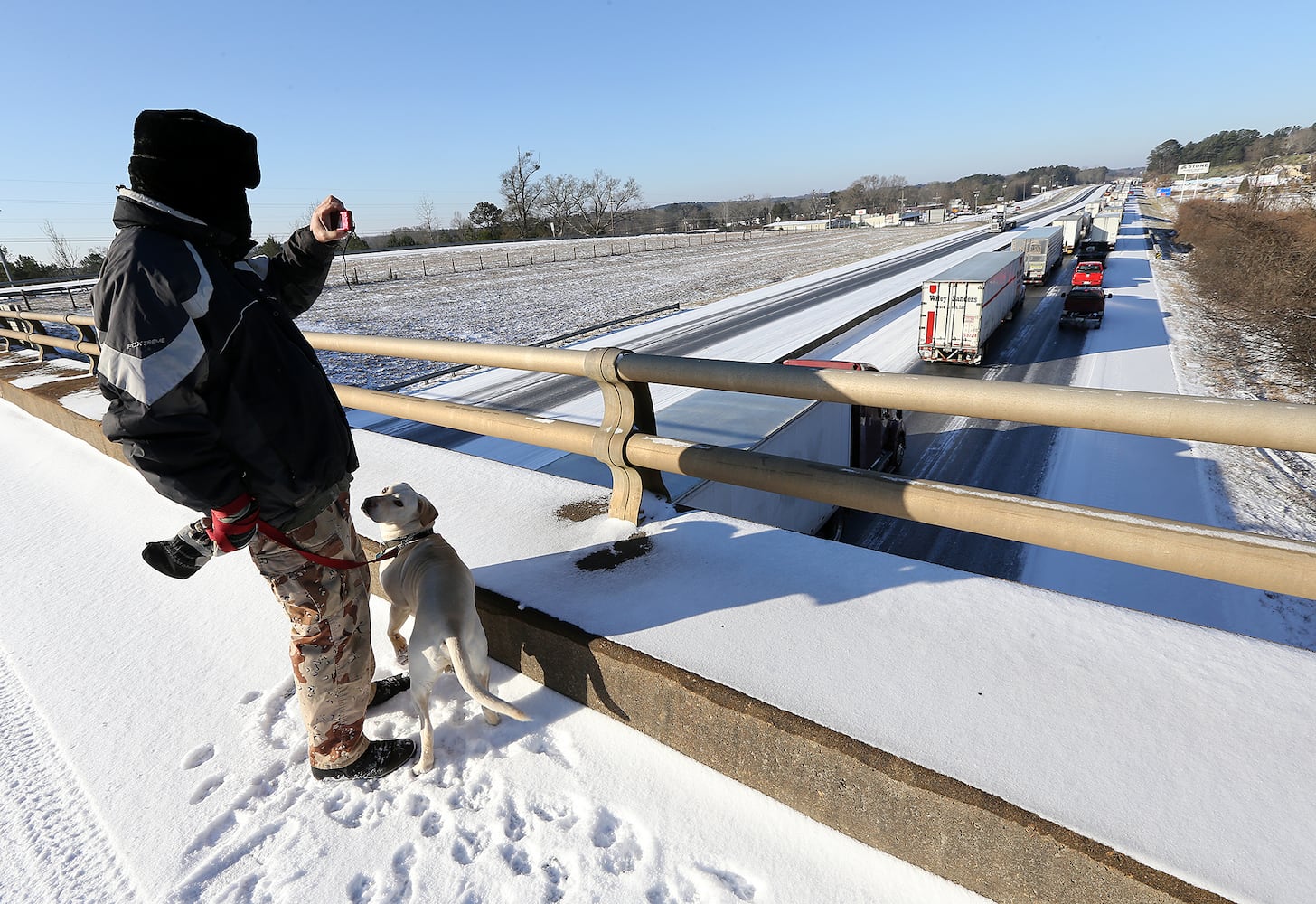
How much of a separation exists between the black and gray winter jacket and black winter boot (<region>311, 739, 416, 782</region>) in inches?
36.2

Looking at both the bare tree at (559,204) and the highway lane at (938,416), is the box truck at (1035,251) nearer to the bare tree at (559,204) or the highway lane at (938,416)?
the highway lane at (938,416)

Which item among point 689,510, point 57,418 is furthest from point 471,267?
point 689,510

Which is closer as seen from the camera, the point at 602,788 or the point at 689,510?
Result: the point at 602,788

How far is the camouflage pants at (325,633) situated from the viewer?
2.31m

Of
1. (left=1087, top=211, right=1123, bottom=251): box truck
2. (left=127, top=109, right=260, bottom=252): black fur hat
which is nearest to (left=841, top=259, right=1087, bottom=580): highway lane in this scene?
(left=127, top=109, right=260, bottom=252): black fur hat

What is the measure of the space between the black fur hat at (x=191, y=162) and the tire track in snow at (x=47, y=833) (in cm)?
207

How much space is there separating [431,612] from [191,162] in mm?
1606

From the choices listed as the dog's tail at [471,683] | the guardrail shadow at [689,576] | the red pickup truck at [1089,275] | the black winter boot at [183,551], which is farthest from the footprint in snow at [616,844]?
the red pickup truck at [1089,275]

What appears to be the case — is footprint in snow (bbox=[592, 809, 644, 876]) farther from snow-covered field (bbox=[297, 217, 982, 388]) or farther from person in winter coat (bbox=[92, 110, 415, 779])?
snow-covered field (bbox=[297, 217, 982, 388])

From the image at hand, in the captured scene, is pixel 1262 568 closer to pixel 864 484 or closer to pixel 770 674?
pixel 864 484

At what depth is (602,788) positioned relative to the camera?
230cm

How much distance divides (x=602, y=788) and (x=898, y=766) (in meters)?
1.01

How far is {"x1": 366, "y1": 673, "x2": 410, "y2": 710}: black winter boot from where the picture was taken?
2.81 metres

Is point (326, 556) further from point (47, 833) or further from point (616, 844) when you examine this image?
point (616, 844)
